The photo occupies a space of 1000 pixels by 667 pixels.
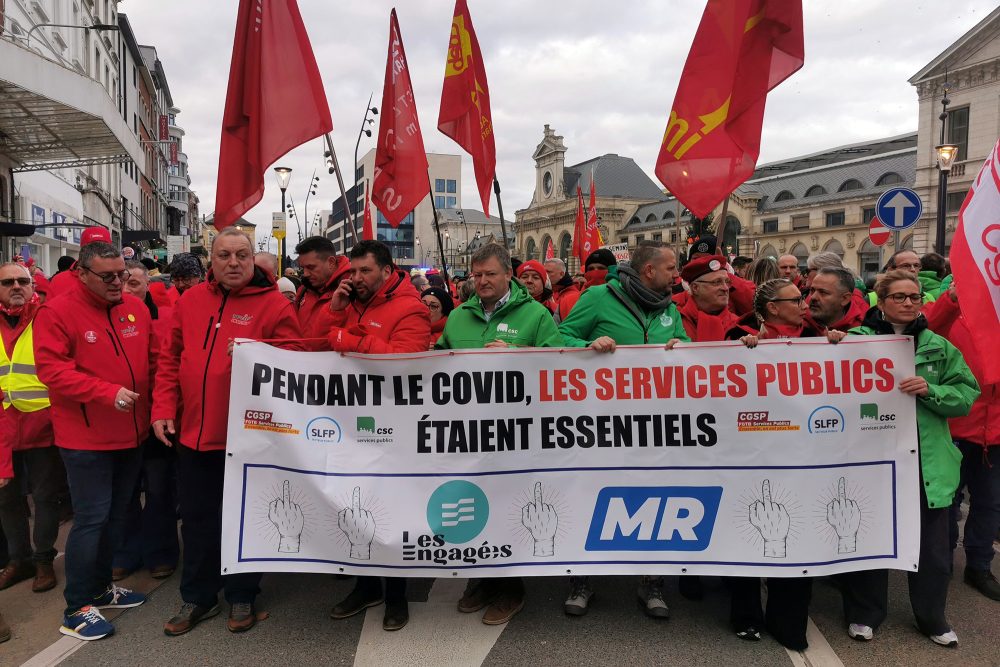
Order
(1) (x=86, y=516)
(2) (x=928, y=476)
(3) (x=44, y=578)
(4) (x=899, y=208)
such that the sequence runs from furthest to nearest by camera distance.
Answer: (4) (x=899, y=208), (3) (x=44, y=578), (1) (x=86, y=516), (2) (x=928, y=476)

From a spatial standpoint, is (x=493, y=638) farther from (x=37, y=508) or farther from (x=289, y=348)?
(x=37, y=508)

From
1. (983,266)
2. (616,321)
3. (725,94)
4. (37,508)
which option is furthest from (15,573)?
(983,266)

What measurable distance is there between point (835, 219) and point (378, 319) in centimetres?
5627

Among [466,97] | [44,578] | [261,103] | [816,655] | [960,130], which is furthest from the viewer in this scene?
[960,130]

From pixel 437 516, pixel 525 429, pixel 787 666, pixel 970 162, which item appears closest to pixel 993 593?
pixel 787 666

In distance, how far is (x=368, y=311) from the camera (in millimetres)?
4059

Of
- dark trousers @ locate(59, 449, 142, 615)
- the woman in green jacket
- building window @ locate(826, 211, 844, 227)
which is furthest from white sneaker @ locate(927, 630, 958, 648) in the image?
building window @ locate(826, 211, 844, 227)

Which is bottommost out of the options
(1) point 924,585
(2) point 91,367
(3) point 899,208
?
(1) point 924,585

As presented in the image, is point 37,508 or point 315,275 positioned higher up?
point 315,275

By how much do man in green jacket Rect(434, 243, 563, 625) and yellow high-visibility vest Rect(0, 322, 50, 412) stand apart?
277 cm

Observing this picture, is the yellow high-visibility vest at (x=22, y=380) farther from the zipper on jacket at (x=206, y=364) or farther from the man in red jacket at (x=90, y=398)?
the zipper on jacket at (x=206, y=364)

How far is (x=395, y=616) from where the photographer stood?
3.76m

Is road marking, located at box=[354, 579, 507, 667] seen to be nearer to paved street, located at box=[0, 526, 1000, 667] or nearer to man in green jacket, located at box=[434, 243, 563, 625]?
paved street, located at box=[0, 526, 1000, 667]

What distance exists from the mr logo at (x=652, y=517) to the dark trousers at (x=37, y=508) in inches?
139
